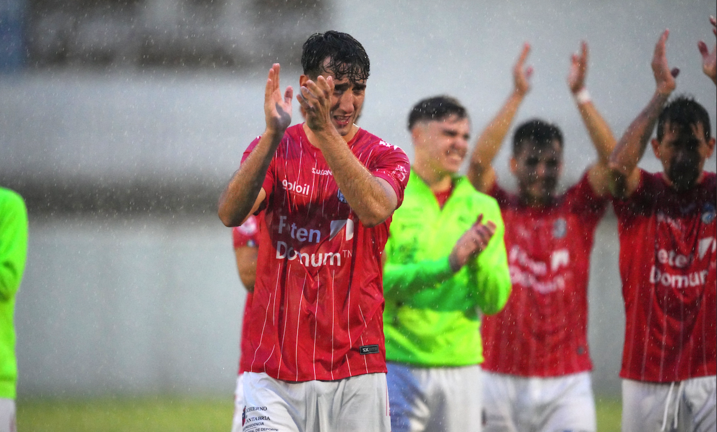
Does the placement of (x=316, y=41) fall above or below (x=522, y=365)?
above

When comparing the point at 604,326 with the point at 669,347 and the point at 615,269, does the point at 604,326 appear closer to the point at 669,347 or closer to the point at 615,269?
the point at 615,269

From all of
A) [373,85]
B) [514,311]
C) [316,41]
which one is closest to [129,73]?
[373,85]

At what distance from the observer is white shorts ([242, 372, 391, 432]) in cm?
200

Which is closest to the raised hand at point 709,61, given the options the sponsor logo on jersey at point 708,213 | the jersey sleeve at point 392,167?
the sponsor logo on jersey at point 708,213

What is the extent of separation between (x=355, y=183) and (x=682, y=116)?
86.1 inches

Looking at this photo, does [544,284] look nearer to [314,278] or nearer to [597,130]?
[597,130]

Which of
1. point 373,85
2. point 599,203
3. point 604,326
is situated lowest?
point 604,326

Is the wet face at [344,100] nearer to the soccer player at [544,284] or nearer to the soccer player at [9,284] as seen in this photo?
the soccer player at [9,284]

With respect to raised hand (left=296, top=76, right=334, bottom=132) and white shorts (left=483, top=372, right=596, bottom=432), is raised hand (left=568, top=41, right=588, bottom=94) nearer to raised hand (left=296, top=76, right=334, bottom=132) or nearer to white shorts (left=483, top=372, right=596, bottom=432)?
white shorts (left=483, top=372, right=596, bottom=432)

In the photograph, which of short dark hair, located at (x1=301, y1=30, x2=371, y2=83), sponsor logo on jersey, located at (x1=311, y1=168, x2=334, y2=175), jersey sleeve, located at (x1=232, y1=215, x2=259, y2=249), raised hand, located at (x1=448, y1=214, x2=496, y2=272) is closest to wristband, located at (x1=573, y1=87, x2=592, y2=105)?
raised hand, located at (x1=448, y1=214, x2=496, y2=272)

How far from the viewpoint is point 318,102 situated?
188cm

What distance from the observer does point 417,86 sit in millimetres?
5859

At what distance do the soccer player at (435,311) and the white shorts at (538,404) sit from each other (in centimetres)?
19

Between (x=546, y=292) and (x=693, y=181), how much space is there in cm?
82
